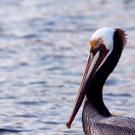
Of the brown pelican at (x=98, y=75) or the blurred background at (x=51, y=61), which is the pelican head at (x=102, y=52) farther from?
the blurred background at (x=51, y=61)

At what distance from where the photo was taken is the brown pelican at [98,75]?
825 centimetres

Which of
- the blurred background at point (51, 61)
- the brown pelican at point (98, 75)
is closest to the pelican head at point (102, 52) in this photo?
the brown pelican at point (98, 75)

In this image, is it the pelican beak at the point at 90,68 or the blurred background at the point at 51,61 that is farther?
the blurred background at the point at 51,61

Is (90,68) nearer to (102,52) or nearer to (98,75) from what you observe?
(98,75)

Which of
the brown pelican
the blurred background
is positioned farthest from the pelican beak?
the blurred background

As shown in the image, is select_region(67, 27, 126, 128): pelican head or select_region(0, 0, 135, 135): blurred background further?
select_region(0, 0, 135, 135): blurred background

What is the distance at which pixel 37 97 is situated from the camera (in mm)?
10922

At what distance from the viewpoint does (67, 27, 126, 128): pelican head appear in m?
8.32

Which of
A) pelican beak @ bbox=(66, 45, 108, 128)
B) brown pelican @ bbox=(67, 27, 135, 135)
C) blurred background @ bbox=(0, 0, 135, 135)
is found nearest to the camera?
brown pelican @ bbox=(67, 27, 135, 135)

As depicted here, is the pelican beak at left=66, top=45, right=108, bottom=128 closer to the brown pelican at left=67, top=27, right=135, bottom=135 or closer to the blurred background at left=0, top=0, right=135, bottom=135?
the brown pelican at left=67, top=27, right=135, bottom=135

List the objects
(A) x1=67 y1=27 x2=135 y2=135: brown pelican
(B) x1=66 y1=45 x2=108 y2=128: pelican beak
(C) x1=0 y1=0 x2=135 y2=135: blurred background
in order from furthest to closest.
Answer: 1. (C) x1=0 y1=0 x2=135 y2=135: blurred background
2. (B) x1=66 y1=45 x2=108 y2=128: pelican beak
3. (A) x1=67 y1=27 x2=135 y2=135: brown pelican

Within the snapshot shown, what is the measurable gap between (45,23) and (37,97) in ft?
14.7

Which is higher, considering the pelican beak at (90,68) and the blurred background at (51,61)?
the pelican beak at (90,68)

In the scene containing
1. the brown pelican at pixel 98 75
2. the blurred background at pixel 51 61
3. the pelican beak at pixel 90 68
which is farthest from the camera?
the blurred background at pixel 51 61
